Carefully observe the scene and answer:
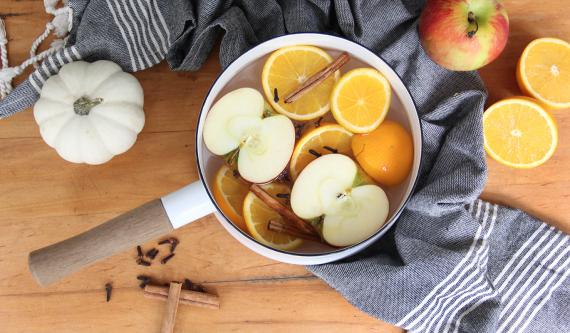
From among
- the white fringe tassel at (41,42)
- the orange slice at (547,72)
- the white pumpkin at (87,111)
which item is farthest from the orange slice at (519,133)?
the white fringe tassel at (41,42)

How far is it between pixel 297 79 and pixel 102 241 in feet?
1.20

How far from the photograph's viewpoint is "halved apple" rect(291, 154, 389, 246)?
0.83m

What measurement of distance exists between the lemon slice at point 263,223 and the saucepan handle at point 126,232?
70 mm

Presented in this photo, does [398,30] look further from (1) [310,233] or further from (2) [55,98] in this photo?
(2) [55,98]

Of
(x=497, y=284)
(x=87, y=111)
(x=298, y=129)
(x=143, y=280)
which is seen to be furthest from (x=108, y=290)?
(x=497, y=284)

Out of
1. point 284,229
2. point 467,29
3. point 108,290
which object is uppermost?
point 467,29

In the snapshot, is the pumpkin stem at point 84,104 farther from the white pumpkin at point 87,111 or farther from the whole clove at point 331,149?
the whole clove at point 331,149

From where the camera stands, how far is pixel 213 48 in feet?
3.23

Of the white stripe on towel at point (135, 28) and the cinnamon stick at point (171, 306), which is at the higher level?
the white stripe on towel at point (135, 28)

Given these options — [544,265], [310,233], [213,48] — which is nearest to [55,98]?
[213,48]

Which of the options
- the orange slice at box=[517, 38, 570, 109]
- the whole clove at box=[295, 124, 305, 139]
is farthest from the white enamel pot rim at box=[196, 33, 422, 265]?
the orange slice at box=[517, 38, 570, 109]

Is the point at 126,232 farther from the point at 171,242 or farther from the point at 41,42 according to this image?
the point at 41,42

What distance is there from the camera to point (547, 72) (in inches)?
36.5

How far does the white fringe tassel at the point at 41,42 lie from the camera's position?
975 millimetres
